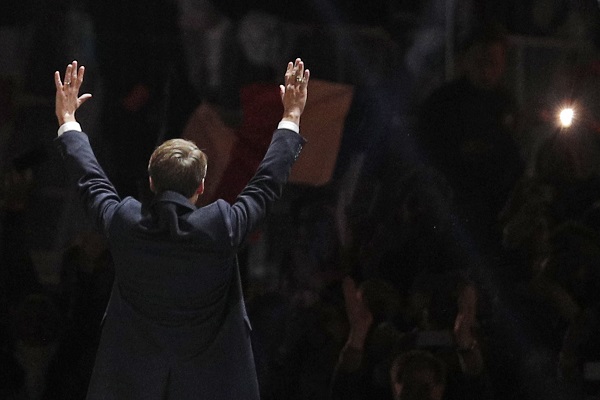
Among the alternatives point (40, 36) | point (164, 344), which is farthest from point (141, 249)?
point (40, 36)

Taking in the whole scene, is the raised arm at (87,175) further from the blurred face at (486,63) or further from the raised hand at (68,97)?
the blurred face at (486,63)

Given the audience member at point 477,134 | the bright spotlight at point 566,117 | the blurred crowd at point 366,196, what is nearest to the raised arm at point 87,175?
the blurred crowd at point 366,196

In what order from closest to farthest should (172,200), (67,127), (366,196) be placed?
(172,200)
(67,127)
(366,196)

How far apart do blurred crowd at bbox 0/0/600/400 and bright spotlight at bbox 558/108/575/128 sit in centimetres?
2

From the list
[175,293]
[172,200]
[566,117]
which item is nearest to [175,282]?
[175,293]

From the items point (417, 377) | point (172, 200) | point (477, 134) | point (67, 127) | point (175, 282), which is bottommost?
point (417, 377)

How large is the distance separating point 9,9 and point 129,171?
1.49ft

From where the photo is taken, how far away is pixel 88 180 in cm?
162

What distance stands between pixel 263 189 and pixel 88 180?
11.7 inches

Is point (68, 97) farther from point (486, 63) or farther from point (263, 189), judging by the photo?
point (486, 63)

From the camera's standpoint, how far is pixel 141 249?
5.09ft

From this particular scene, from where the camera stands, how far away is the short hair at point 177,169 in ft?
5.17

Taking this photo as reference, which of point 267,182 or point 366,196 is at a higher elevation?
point 366,196

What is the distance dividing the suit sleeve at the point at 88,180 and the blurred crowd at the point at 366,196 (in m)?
0.54
